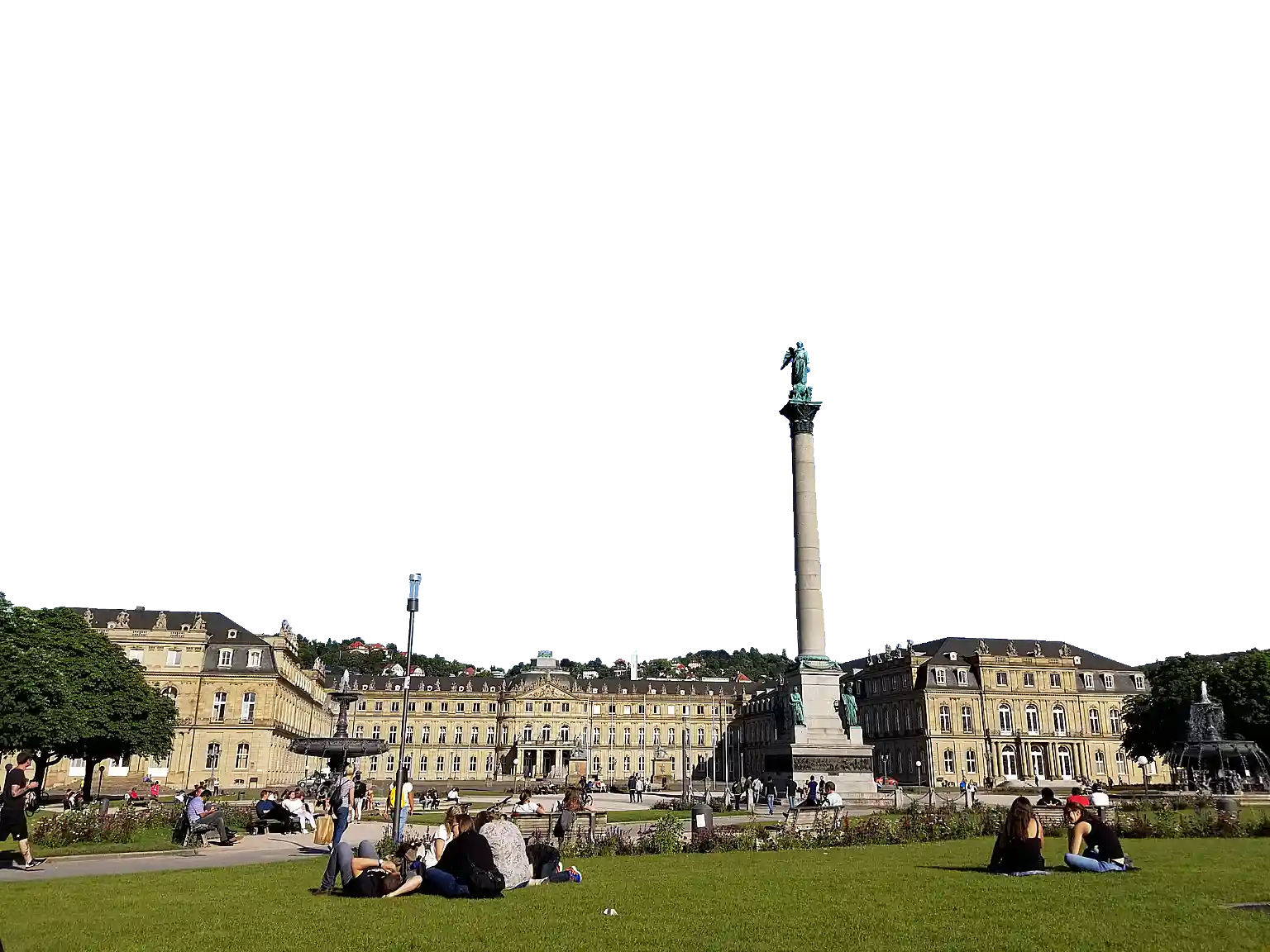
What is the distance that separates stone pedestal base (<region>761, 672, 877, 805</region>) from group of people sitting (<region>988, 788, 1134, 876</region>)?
53.1ft

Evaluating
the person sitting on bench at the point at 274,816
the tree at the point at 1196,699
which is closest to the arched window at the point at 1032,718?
the tree at the point at 1196,699

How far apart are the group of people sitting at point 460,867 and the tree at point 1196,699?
133ft

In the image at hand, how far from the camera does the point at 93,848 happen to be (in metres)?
14.3

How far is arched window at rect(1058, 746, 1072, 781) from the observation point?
7588 cm

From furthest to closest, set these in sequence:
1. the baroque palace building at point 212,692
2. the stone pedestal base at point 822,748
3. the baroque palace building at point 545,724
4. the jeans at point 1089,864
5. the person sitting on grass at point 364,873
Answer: the baroque palace building at point 545,724 → the baroque palace building at point 212,692 → the stone pedestal base at point 822,748 → the jeans at point 1089,864 → the person sitting on grass at point 364,873

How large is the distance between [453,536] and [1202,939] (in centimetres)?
555

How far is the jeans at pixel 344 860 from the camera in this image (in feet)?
29.5

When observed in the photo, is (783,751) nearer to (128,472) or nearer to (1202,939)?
(1202,939)

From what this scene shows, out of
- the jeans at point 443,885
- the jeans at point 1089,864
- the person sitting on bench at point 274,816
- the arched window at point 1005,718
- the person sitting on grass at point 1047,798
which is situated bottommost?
the person sitting on bench at point 274,816

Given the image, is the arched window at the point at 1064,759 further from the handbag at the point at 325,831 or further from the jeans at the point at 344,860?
the jeans at the point at 344,860

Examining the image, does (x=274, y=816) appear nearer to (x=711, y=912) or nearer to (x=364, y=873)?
(x=364, y=873)

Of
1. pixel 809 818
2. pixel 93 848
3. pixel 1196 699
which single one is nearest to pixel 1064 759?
pixel 1196 699

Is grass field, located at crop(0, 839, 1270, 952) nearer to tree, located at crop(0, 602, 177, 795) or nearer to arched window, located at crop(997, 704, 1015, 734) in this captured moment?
tree, located at crop(0, 602, 177, 795)

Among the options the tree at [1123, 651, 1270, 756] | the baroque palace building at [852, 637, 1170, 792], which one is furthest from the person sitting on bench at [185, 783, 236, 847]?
the baroque palace building at [852, 637, 1170, 792]
